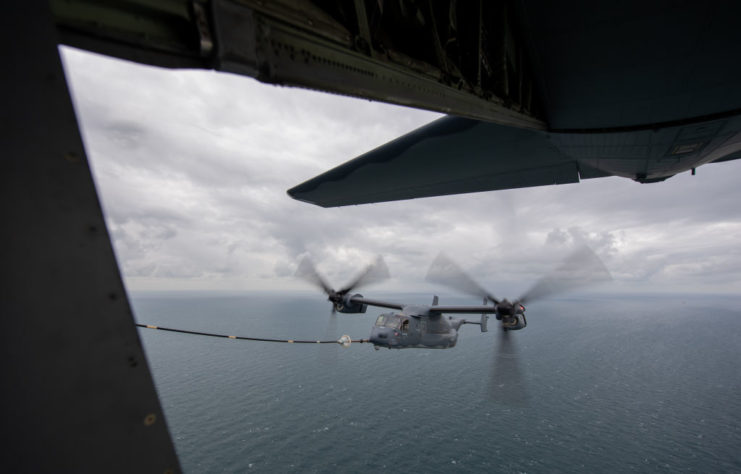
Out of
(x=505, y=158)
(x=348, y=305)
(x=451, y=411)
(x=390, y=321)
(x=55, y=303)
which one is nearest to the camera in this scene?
(x=55, y=303)

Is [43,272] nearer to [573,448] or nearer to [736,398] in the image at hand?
[573,448]

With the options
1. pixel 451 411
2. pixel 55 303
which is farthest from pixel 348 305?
pixel 451 411

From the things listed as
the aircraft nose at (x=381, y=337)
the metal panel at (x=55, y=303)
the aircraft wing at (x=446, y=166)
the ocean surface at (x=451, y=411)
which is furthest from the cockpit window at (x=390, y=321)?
the metal panel at (x=55, y=303)

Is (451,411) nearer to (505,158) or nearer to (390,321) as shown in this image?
(390,321)

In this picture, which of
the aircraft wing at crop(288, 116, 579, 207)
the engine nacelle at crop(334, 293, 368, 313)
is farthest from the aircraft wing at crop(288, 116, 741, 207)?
the engine nacelle at crop(334, 293, 368, 313)

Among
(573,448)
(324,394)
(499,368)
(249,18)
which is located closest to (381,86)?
(249,18)

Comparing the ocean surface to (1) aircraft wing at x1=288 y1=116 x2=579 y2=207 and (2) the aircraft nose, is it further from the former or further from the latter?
(1) aircraft wing at x1=288 y1=116 x2=579 y2=207
